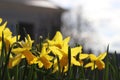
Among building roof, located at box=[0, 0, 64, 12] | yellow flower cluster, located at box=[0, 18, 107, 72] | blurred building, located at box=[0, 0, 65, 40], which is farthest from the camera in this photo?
blurred building, located at box=[0, 0, 65, 40]

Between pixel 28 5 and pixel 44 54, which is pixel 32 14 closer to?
pixel 28 5

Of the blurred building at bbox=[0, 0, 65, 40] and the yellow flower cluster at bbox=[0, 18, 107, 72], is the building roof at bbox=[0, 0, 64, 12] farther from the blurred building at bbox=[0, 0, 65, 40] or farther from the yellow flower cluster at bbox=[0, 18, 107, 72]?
the yellow flower cluster at bbox=[0, 18, 107, 72]

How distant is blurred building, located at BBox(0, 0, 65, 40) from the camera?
1602cm

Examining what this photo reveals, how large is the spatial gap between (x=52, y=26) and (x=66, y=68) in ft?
54.2

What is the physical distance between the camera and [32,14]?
17.0 m

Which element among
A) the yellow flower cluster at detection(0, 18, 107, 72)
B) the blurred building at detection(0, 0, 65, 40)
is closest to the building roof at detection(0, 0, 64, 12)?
the blurred building at detection(0, 0, 65, 40)

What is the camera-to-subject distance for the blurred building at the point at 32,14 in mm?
16016

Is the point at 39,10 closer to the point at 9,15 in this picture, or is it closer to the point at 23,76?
the point at 9,15

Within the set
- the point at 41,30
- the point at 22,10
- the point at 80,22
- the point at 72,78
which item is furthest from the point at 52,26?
the point at 72,78

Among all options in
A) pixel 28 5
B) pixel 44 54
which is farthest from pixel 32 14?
pixel 44 54

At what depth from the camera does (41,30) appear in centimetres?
1742

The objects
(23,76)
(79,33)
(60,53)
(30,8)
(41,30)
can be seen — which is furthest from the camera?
(79,33)

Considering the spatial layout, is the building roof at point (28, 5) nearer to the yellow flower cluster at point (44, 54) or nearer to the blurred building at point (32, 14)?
the blurred building at point (32, 14)

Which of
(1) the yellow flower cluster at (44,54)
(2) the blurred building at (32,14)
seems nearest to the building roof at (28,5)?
(2) the blurred building at (32,14)
